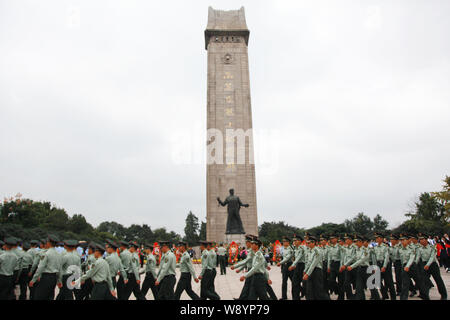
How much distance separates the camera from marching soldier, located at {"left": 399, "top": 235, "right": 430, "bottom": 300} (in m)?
9.05

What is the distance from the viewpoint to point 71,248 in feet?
25.4

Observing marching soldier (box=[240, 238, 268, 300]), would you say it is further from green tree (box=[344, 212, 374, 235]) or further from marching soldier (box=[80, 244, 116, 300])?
green tree (box=[344, 212, 374, 235])

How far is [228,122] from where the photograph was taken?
3522 centimetres

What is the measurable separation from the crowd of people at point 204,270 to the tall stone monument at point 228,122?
22.5m

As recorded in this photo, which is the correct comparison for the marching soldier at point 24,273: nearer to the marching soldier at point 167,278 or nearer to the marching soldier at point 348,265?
the marching soldier at point 167,278

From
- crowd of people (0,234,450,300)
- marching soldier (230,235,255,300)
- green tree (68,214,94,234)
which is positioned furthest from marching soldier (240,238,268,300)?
green tree (68,214,94,234)

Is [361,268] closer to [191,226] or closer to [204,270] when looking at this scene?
[204,270]

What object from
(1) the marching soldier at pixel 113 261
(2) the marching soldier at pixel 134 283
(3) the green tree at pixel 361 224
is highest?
(3) the green tree at pixel 361 224

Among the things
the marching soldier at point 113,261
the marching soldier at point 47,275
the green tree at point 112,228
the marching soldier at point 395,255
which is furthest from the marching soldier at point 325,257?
the green tree at point 112,228

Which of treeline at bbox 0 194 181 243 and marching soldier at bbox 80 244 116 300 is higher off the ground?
treeline at bbox 0 194 181 243

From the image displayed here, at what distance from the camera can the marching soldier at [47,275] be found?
736 centimetres

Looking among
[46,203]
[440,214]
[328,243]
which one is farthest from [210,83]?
[46,203]

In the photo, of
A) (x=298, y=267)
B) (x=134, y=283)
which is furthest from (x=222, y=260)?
(x=134, y=283)

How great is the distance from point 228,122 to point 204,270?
27123 millimetres
